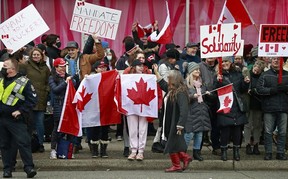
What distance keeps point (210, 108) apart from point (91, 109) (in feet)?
6.87

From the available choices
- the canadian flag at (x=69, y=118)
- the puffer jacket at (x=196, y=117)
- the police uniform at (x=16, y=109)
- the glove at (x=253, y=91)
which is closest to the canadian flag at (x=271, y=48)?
the glove at (x=253, y=91)

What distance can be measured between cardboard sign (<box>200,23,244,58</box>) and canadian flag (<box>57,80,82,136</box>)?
2.32 m

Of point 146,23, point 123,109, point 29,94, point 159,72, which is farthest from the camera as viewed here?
point 146,23

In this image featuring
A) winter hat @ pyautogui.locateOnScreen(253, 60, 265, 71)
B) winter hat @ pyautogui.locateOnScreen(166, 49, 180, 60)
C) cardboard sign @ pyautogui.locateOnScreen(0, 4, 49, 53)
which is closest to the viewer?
cardboard sign @ pyautogui.locateOnScreen(0, 4, 49, 53)

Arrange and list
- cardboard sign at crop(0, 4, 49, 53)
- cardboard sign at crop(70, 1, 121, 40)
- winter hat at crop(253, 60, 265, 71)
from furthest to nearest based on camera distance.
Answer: winter hat at crop(253, 60, 265, 71) → cardboard sign at crop(70, 1, 121, 40) → cardboard sign at crop(0, 4, 49, 53)

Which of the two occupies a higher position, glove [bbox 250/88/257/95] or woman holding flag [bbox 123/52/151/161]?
glove [bbox 250/88/257/95]

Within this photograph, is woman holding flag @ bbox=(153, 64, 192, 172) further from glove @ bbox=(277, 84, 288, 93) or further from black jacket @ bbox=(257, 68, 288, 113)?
glove @ bbox=(277, 84, 288, 93)

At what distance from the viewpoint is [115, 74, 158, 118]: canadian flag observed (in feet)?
40.8

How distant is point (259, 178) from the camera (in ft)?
38.9

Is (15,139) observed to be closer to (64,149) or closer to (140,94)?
(64,149)

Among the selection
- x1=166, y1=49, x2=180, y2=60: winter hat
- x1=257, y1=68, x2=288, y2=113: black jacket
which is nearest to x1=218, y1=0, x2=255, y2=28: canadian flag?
x1=166, y1=49, x2=180, y2=60: winter hat

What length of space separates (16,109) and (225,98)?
3502 mm

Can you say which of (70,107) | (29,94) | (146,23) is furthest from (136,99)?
(146,23)

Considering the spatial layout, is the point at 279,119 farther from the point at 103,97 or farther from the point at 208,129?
the point at 103,97
